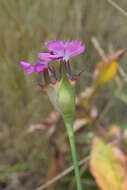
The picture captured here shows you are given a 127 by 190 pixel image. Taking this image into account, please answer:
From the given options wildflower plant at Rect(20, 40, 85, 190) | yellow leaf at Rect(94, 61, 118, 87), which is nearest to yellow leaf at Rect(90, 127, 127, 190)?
yellow leaf at Rect(94, 61, 118, 87)

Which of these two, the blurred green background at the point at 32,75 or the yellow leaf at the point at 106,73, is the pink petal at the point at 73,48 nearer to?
the yellow leaf at the point at 106,73

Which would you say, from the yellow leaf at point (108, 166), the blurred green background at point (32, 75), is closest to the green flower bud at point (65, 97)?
the yellow leaf at point (108, 166)

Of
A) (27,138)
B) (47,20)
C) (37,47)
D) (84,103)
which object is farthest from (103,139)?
(47,20)

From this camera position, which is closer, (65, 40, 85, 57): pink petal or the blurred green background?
(65, 40, 85, 57): pink petal

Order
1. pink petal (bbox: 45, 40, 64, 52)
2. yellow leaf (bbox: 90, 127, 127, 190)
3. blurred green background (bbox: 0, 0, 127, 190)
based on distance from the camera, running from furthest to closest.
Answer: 1. blurred green background (bbox: 0, 0, 127, 190)
2. yellow leaf (bbox: 90, 127, 127, 190)
3. pink petal (bbox: 45, 40, 64, 52)

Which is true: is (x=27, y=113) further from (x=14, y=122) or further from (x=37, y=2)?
(x=37, y=2)

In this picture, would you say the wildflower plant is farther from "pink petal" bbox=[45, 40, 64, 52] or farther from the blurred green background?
the blurred green background
